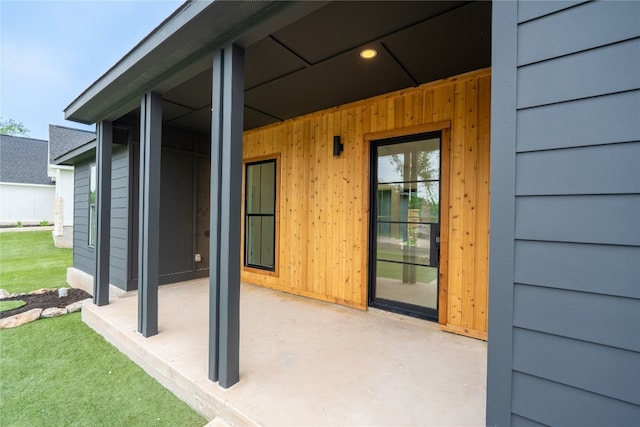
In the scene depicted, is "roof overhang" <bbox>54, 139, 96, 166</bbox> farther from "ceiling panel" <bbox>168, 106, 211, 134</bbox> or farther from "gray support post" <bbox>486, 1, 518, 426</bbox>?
"gray support post" <bbox>486, 1, 518, 426</bbox>

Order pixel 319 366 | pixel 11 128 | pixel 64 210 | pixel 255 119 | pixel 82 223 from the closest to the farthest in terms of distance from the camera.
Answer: pixel 319 366 → pixel 255 119 → pixel 82 223 → pixel 64 210 → pixel 11 128

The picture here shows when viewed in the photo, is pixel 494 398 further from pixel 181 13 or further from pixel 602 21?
pixel 181 13

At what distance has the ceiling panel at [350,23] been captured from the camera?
6.22ft

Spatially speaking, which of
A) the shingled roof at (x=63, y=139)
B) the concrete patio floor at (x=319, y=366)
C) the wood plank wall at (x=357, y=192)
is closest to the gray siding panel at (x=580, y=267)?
the concrete patio floor at (x=319, y=366)

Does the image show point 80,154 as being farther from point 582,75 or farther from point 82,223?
point 582,75

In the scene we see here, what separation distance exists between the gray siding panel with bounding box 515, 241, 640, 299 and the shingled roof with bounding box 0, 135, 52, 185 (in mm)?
23427

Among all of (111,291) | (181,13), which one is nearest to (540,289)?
(181,13)

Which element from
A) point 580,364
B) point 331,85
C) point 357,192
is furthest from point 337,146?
point 580,364

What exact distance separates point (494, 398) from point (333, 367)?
1.36m

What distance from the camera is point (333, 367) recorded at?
7.49ft

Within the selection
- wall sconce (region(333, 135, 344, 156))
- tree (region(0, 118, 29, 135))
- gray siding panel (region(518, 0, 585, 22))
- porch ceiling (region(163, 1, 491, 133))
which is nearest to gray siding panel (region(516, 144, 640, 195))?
gray siding panel (region(518, 0, 585, 22))

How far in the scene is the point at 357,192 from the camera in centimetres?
366

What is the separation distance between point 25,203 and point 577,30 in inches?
928

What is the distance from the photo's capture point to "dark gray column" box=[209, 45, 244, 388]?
202 cm
